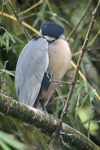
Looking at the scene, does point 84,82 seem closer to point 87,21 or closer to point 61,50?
point 61,50

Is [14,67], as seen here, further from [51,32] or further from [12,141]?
[12,141]

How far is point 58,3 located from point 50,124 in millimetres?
1717

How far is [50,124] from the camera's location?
1.17 m

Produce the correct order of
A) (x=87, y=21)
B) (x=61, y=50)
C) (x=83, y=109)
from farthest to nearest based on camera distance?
(x=87, y=21) → (x=83, y=109) → (x=61, y=50)

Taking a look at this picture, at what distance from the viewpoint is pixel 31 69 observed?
1534 millimetres

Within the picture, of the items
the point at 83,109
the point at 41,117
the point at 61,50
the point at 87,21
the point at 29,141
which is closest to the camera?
the point at 41,117

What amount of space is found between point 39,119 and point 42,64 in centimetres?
45

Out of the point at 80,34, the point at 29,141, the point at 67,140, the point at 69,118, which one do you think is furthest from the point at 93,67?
the point at 67,140

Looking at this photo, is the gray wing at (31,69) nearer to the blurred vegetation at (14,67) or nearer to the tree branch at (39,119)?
the blurred vegetation at (14,67)

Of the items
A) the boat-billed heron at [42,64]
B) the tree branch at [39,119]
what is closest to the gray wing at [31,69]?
the boat-billed heron at [42,64]

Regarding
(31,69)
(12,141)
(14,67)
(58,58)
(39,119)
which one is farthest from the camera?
(14,67)

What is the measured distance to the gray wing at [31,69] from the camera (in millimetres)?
1467

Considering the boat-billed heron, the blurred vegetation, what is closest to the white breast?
the boat-billed heron

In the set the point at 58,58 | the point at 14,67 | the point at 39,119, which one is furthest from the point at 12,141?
the point at 14,67
